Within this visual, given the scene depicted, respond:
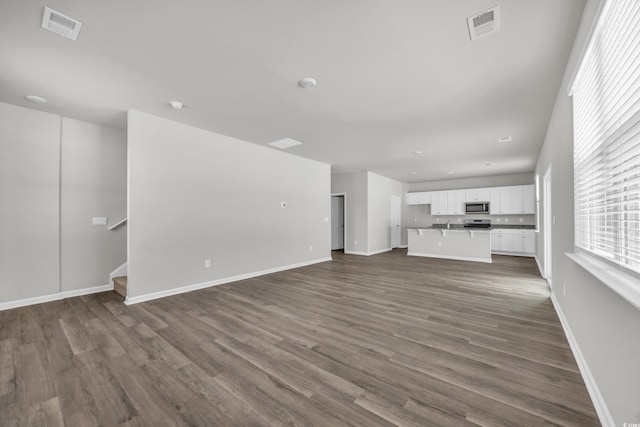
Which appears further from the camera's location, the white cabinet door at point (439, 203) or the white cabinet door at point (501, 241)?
the white cabinet door at point (439, 203)

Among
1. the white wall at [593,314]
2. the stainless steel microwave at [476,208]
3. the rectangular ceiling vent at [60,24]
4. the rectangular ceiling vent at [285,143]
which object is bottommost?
the white wall at [593,314]

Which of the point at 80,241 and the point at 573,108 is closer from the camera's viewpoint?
the point at 573,108

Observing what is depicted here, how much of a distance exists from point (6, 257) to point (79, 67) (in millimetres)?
2749

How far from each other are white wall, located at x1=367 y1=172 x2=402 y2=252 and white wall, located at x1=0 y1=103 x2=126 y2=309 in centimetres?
612

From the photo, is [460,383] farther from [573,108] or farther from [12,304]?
[12,304]

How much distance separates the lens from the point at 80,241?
4.00 m

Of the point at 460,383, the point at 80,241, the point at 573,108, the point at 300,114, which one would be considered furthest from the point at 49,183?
the point at 573,108

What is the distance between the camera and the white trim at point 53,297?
3.38 metres

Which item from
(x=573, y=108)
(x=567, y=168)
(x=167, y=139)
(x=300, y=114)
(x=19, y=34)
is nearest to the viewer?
(x=19, y=34)

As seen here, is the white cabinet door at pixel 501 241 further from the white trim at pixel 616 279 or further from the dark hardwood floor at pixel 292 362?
the white trim at pixel 616 279

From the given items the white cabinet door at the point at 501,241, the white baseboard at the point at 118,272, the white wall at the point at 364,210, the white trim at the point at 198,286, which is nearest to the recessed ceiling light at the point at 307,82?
the white trim at the point at 198,286

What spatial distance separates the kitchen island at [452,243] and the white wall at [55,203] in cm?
733

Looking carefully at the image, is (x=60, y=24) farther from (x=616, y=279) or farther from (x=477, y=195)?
(x=477, y=195)

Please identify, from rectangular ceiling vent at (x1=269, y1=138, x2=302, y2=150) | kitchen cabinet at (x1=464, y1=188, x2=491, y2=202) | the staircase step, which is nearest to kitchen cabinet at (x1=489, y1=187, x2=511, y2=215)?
kitchen cabinet at (x1=464, y1=188, x2=491, y2=202)
